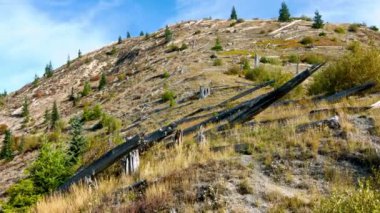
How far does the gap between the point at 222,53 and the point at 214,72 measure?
39.0 ft

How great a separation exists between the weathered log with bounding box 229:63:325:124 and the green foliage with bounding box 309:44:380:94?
6.62m

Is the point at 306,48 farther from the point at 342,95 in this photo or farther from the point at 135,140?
the point at 135,140

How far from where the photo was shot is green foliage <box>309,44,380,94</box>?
1911cm

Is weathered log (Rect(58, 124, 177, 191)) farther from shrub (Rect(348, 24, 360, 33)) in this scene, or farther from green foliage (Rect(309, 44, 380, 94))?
shrub (Rect(348, 24, 360, 33))

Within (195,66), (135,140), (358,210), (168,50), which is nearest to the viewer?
(358,210)

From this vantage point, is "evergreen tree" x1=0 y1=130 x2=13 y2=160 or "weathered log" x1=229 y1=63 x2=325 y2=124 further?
"evergreen tree" x1=0 y1=130 x2=13 y2=160

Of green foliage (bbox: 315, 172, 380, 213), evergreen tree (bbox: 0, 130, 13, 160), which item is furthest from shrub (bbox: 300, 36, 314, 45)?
green foliage (bbox: 315, 172, 380, 213)

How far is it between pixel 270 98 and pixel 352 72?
26.8ft

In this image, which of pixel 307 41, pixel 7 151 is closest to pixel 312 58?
pixel 307 41

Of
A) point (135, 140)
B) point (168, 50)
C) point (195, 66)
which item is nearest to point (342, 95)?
point (135, 140)

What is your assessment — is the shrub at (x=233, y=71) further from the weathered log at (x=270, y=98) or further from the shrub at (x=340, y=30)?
the shrub at (x=340, y=30)

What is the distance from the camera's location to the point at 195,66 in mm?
44750

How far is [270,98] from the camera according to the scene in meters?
13.1

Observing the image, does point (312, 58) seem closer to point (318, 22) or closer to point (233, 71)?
point (233, 71)
